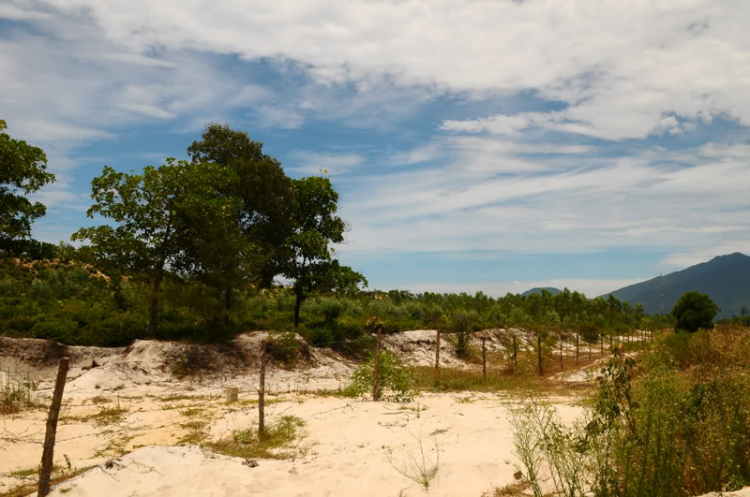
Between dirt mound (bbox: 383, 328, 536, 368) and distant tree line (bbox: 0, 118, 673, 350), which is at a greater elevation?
distant tree line (bbox: 0, 118, 673, 350)

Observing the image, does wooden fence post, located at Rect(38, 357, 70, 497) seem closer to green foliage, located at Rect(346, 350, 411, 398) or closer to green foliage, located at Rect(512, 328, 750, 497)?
green foliage, located at Rect(512, 328, 750, 497)

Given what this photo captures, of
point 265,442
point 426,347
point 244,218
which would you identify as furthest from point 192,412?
point 426,347

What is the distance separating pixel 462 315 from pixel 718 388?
2959 cm

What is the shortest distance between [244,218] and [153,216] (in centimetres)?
524

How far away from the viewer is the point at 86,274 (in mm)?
35031

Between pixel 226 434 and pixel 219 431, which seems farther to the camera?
pixel 219 431

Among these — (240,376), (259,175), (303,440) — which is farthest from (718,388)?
(259,175)

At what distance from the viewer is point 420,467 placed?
25.1ft


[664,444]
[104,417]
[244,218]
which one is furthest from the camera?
[244,218]

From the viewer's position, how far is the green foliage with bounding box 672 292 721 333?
84.7 ft

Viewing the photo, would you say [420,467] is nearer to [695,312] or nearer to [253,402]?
[253,402]

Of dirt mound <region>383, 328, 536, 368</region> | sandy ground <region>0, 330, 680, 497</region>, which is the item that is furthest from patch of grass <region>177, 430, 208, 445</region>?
dirt mound <region>383, 328, 536, 368</region>

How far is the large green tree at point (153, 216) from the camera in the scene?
20.0m

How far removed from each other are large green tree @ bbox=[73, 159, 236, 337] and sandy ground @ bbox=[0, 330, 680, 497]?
3.33 meters
